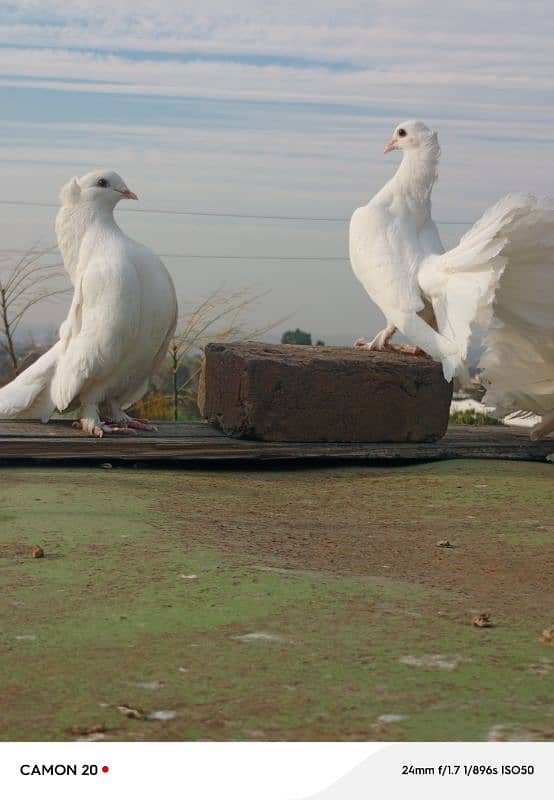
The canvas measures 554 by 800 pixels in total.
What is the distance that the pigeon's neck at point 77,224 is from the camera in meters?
6.58

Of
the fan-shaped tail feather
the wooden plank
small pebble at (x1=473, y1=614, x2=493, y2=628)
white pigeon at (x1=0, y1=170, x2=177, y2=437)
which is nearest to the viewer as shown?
small pebble at (x1=473, y1=614, x2=493, y2=628)

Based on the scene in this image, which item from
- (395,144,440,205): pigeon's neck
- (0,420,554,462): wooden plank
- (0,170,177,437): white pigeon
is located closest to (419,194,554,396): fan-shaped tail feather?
(0,420,554,462): wooden plank

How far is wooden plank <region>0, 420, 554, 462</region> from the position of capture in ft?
20.2

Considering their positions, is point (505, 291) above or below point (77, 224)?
below

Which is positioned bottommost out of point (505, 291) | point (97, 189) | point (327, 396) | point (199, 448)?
point (199, 448)

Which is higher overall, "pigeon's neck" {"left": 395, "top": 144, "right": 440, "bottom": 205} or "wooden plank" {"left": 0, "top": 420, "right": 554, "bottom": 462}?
"pigeon's neck" {"left": 395, "top": 144, "right": 440, "bottom": 205}

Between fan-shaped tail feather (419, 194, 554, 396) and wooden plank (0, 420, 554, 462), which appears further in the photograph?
wooden plank (0, 420, 554, 462)

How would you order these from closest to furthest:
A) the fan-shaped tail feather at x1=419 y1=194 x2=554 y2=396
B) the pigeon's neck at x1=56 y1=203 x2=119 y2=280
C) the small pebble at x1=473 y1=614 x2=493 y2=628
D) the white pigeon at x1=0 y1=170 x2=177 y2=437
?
the small pebble at x1=473 y1=614 x2=493 y2=628, the fan-shaped tail feather at x1=419 y1=194 x2=554 y2=396, the white pigeon at x1=0 y1=170 x2=177 y2=437, the pigeon's neck at x1=56 y1=203 x2=119 y2=280

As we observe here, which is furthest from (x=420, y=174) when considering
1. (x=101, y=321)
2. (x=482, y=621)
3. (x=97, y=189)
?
(x=482, y=621)

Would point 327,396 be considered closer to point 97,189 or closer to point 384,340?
point 384,340

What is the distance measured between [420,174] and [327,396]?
1.60 m

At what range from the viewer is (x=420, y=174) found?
7.14 m

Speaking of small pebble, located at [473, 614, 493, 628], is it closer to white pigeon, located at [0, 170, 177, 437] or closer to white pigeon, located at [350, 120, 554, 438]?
white pigeon, located at [350, 120, 554, 438]

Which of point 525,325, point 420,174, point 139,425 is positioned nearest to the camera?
point 525,325
